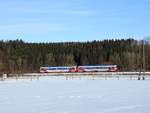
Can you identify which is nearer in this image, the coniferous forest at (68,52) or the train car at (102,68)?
the train car at (102,68)

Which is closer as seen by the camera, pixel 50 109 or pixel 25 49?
pixel 50 109

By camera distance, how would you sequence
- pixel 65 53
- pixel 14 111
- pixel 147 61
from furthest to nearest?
pixel 65 53 < pixel 147 61 < pixel 14 111

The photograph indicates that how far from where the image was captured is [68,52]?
541ft

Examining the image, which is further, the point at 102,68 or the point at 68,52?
the point at 68,52

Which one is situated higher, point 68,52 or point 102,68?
point 68,52

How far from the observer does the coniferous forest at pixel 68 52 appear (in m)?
153

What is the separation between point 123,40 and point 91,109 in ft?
475

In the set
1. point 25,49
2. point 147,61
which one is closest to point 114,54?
point 147,61

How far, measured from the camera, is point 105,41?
16662cm

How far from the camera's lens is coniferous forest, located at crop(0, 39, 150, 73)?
503 ft

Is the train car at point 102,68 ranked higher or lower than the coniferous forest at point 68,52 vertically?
lower

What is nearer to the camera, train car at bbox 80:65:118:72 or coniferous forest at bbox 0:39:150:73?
train car at bbox 80:65:118:72

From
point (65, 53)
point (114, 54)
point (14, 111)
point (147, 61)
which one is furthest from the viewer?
point (65, 53)

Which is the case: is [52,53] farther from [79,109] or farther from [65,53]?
[79,109]
